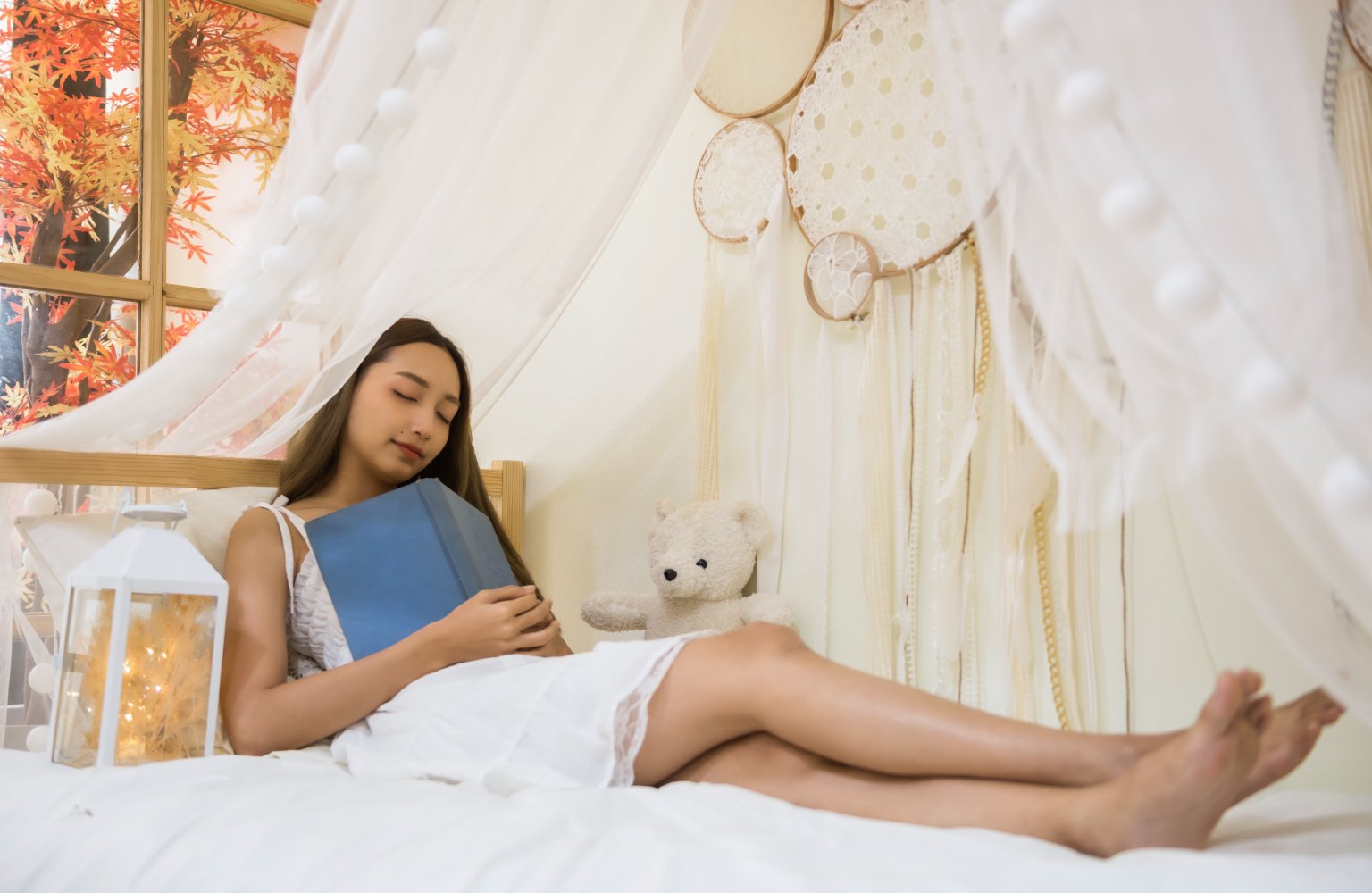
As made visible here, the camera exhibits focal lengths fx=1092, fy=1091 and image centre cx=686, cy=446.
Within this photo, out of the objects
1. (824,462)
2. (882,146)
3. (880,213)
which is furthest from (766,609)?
(882,146)

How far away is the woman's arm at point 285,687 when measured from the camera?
4.53 feet

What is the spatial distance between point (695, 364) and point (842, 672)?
117cm

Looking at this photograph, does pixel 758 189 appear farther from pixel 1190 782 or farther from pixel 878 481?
pixel 1190 782

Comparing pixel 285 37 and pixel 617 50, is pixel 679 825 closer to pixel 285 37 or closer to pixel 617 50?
pixel 617 50

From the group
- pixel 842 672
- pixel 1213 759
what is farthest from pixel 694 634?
pixel 1213 759

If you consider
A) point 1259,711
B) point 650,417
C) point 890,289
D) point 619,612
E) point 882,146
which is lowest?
point 619,612

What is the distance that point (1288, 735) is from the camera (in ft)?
2.76

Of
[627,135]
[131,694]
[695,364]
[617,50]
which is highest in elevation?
[617,50]

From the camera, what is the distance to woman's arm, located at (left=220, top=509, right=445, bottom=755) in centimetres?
138

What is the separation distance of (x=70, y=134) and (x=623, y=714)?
1.79 m

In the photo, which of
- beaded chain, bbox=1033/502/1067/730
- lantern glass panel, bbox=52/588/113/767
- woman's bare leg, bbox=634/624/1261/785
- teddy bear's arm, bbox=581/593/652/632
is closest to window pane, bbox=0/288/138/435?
lantern glass panel, bbox=52/588/113/767

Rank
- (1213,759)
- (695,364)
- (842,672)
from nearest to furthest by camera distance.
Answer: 1. (1213,759)
2. (842,672)
3. (695,364)

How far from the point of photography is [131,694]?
1.29 m

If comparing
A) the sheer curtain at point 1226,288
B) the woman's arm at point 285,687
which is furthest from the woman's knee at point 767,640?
the woman's arm at point 285,687
